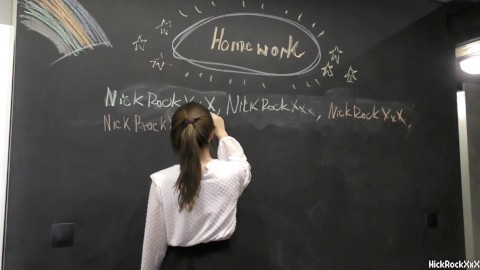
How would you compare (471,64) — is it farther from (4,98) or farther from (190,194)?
(4,98)

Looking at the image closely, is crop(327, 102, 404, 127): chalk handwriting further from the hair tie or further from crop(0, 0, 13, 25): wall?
crop(0, 0, 13, 25): wall

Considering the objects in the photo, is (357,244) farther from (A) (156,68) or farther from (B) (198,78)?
(A) (156,68)

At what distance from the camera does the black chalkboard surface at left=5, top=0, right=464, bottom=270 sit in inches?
48.8

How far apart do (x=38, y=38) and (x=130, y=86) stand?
34 centimetres

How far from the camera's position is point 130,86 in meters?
1.33

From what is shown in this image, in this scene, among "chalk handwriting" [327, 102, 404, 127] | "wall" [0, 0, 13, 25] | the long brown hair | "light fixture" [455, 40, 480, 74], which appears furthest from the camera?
"light fixture" [455, 40, 480, 74]

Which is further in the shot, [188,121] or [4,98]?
[4,98]

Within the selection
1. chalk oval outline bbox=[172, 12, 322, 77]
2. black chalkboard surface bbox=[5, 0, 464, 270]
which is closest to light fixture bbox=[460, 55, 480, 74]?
black chalkboard surface bbox=[5, 0, 464, 270]

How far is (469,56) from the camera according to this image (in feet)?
6.41

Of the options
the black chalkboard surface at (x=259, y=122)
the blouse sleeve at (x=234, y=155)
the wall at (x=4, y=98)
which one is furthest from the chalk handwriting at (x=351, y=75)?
the wall at (x=4, y=98)

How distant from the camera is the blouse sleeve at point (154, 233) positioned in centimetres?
113

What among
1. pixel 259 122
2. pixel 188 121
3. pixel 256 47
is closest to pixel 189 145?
pixel 188 121

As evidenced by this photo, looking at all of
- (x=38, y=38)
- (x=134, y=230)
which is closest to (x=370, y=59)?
(x=134, y=230)

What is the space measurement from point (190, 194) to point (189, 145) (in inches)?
5.9
